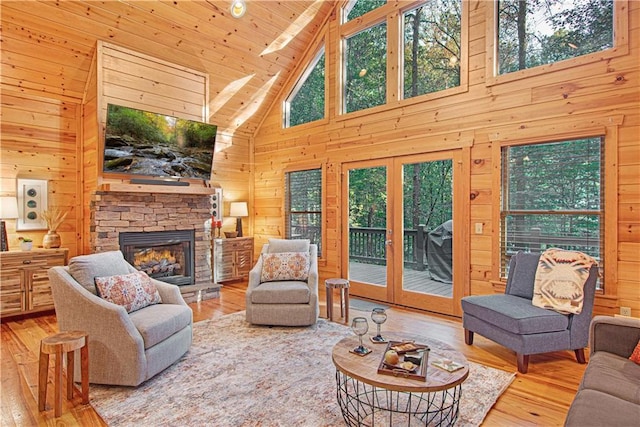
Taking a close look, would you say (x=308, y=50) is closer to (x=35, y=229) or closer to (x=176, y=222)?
(x=176, y=222)

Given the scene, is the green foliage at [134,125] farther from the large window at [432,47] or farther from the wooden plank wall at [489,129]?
the large window at [432,47]

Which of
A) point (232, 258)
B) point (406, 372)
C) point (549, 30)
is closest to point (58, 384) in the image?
point (406, 372)

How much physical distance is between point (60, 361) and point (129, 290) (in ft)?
2.64

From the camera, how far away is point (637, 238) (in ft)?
10.9

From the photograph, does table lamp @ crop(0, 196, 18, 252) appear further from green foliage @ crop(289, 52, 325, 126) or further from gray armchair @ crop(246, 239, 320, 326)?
green foliage @ crop(289, 52, 325, 126)

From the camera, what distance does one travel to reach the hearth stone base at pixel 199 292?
5.25 meters

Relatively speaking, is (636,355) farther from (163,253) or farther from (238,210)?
(238,210)

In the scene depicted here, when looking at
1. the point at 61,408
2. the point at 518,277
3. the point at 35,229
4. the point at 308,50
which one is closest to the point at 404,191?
the point at 518,277

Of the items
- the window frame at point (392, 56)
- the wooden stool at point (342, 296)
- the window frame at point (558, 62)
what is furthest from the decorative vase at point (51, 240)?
the window frame at point (558, 62)

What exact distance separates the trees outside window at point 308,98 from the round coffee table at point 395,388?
446 cm

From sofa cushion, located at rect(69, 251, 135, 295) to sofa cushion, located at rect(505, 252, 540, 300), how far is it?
372 cm

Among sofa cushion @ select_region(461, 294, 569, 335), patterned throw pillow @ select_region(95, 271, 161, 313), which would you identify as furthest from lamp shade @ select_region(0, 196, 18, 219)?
sofa cushion @ select_region(461, 294, 569, 335)

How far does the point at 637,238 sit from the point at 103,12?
20.2 ft

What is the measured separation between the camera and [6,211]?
434 centimetres
